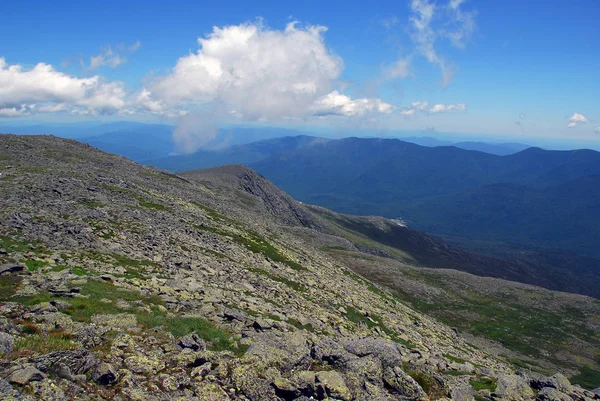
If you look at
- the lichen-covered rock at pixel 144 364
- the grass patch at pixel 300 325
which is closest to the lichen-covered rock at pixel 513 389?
the grass patch at pixel 300 325

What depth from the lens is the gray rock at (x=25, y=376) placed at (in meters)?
11.8

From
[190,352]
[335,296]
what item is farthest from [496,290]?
[190,352]

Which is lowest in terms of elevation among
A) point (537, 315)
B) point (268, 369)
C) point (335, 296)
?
point (537, 315)

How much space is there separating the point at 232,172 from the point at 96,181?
366 feet

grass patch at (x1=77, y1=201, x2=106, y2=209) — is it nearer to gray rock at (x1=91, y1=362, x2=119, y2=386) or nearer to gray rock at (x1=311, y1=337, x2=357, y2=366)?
gray rock at (x1=91, y1=362, x2=119, y2=386)

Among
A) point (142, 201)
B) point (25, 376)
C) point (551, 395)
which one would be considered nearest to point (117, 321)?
point (25, 376)

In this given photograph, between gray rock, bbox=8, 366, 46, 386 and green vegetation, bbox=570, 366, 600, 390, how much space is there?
69361 millimetres

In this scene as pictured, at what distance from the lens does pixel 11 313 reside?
658 inches

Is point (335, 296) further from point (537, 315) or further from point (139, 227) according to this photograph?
point (537, 315)

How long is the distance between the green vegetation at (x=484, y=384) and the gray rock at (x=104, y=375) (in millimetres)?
19848

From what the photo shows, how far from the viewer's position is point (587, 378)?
191ft

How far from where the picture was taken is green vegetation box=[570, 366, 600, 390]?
5462 cm

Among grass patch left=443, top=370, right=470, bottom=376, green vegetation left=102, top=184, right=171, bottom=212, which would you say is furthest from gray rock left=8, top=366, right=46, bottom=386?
green vegetation left=102, top=184, right=171, bottom=212

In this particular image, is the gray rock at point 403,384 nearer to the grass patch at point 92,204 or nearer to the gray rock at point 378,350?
the gray rock at point 378,350
